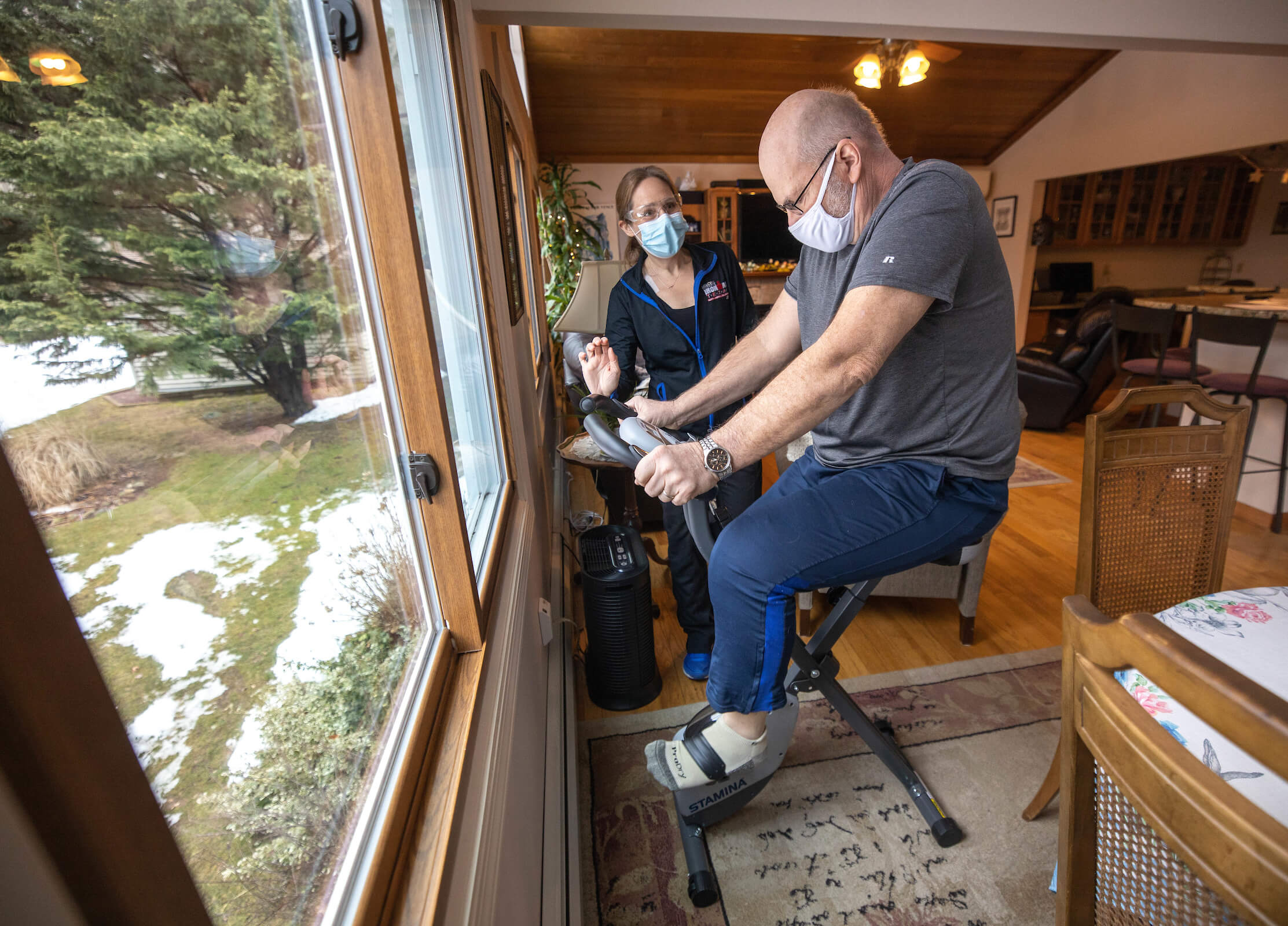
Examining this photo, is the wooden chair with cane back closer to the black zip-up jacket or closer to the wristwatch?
the wristwatch

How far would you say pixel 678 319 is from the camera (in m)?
2.10

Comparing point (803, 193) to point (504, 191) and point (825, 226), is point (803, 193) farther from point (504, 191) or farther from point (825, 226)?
point (504, 191)

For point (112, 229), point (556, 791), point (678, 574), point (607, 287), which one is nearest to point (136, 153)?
point (112, 229)

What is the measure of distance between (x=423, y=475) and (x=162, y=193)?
1.85ft

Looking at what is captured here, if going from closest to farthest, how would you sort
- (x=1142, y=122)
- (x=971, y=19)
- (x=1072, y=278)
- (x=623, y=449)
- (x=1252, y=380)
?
(x=623, y=449) < (x=971, y=19) < (x=1252, y=380) < (x=1142, y=122) < (x=1072, y=278)

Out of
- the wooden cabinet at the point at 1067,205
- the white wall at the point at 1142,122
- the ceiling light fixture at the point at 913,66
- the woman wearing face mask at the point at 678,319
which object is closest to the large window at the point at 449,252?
the woman wearing face mask at the point at 678,319

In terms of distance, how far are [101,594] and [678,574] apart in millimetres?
1975

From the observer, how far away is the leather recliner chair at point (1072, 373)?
461cm

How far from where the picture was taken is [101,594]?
0.36 metres

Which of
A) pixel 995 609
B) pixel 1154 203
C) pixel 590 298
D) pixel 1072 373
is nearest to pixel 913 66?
pixel 1072 373

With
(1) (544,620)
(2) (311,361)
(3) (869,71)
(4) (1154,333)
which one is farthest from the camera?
(3) (869,71)

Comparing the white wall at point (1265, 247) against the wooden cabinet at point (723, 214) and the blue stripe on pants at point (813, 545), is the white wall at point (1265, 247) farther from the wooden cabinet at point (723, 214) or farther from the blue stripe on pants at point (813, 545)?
the blue stripe on pants at point (813, 545)

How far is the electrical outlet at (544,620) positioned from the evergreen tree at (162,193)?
1160mm

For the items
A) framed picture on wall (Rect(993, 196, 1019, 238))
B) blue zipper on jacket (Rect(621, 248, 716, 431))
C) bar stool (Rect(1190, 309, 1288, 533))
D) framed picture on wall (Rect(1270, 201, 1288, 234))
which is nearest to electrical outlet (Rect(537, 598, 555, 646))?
blue zipper on jacket (Rect(621, 248, 716, 431))
